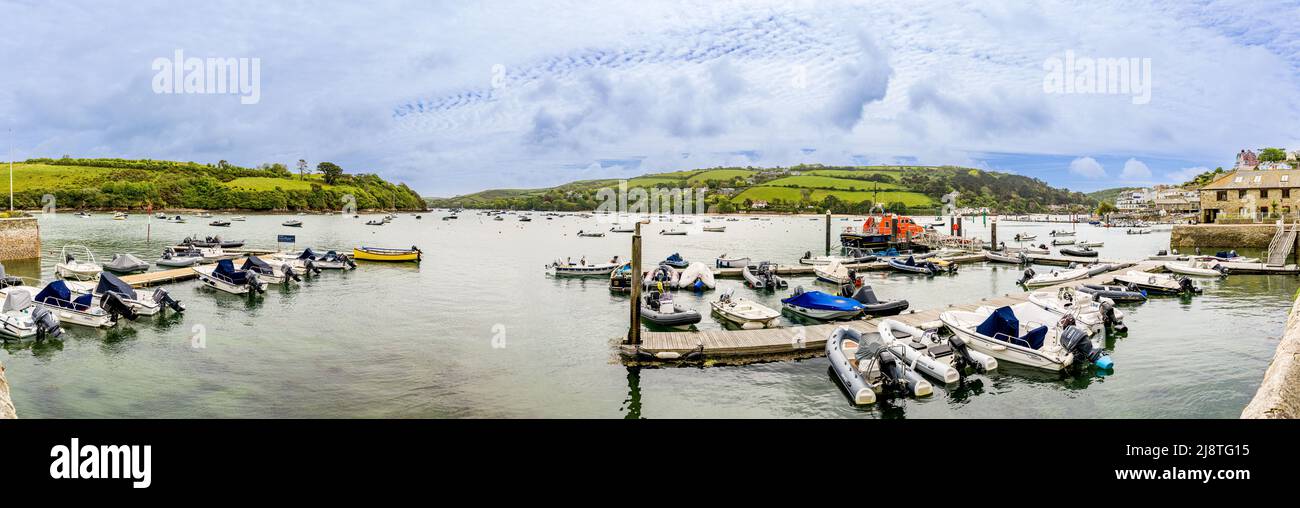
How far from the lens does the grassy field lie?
164 metres

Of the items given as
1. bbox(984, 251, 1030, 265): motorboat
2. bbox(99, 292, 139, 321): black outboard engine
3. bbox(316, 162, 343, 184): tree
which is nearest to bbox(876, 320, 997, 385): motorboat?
bbox(99, 292, 139, 321): black outboard engine

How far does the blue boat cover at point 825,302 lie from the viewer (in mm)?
22109

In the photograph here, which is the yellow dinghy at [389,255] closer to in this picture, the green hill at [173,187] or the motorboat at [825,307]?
the motorboat at [825,307]

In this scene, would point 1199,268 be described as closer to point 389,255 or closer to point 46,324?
point 389,255

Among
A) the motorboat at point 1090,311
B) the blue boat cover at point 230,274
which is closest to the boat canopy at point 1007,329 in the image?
the motorboat at point 1090,311

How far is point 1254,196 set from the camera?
5612 cm

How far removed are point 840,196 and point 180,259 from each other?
15889 cm

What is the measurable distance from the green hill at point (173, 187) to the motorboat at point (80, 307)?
15258 cm

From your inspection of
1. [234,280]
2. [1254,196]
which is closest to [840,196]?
[1254,196]

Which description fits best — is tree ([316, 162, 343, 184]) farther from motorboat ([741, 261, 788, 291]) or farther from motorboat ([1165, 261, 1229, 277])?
motorboat ([1165, 261, 1229, 277])
